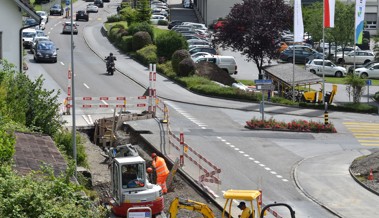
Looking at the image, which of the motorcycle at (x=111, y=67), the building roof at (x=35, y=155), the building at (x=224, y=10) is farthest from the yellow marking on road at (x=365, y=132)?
the building at (x=224, y=10)

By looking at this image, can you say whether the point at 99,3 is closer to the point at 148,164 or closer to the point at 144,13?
the point at 144,13

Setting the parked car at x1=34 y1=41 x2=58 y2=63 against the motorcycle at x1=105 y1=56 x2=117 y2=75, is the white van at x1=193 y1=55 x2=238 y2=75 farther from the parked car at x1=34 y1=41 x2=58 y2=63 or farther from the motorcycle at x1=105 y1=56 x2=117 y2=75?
the parked car at x1=34 y1=41 x2=58 y2=63

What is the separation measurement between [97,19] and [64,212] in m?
81.1

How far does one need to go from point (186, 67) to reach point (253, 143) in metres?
17.5

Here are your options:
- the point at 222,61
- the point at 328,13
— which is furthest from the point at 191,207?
the point at 222,61

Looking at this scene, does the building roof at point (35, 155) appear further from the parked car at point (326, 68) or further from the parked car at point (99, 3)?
the parked car at point (99, 3)

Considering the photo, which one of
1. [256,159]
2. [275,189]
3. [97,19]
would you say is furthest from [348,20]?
[275,189]

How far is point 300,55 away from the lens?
247ft

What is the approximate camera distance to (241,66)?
7106 cm

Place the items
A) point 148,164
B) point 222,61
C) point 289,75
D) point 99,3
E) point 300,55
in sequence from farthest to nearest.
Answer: point 99,3 < point 300,55 < point 222,61 < point 289,75 < point 148,164

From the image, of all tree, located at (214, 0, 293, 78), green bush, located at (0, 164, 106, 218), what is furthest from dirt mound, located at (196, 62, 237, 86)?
green bush, located at (0, 164, 106, 218)

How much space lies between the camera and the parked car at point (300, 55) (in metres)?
73.9

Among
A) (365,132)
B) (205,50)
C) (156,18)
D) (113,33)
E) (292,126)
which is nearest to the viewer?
(292,126)

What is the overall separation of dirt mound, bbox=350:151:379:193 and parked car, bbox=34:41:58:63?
2984cm
